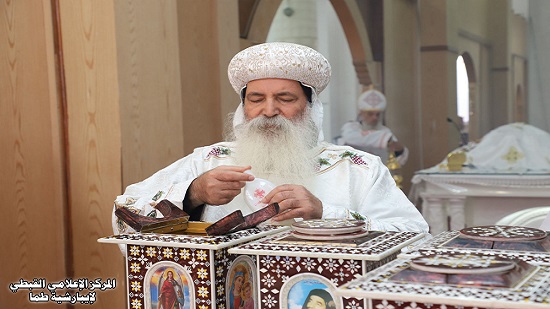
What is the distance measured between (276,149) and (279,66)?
1.02 feet

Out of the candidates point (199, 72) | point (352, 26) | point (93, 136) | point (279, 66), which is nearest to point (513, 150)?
point (352, 26)

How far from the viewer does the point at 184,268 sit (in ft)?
5.16

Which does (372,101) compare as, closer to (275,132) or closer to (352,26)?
(352,26)

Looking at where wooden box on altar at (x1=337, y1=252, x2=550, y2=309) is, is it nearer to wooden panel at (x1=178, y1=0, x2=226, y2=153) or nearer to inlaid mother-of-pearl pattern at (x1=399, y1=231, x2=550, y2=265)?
inlaid mother-of-pearl pattern at (x1=399, y1=231, x2=550, y2=265)

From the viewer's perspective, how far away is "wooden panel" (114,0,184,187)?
3994 mm

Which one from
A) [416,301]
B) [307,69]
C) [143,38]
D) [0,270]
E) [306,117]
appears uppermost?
[143,38]

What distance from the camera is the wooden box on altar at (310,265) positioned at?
1416 mm

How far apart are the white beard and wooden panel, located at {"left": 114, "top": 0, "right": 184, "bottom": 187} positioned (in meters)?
1.32

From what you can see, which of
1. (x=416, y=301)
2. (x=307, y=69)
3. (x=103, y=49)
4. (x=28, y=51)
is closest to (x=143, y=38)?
(x=103, y=49)

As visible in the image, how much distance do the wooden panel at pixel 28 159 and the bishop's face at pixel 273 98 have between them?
1559 millimetres

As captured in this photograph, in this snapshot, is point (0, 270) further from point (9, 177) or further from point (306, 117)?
point (306, 117)

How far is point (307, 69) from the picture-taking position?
2930 mm

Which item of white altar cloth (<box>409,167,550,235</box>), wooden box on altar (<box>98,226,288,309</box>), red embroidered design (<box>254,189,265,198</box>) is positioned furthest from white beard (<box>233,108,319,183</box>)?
white altar cloth (<box>409,167,550,235</box>)

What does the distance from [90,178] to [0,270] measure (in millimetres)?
887
